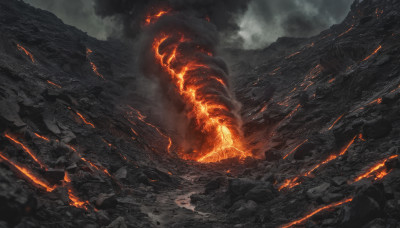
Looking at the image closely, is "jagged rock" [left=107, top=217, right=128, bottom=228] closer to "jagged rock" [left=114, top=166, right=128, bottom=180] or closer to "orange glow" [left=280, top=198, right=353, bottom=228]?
"orange glow" [left=280, top=198, right=353, bottom=228]

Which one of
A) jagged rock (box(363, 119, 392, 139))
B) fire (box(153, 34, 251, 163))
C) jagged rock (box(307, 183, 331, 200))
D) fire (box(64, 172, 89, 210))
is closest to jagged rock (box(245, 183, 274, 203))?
jagged rock (box(307, 183, 331, 200))

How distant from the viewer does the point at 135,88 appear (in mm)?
47625

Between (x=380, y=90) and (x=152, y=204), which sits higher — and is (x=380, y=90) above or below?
above

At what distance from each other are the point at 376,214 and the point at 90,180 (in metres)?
10.3

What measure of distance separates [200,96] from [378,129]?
26052mm

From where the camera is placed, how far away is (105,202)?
32.4ft

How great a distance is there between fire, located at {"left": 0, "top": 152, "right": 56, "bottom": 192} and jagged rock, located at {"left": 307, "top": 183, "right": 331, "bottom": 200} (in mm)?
9041

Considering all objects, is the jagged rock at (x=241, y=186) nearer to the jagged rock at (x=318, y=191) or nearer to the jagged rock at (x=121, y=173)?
the jagged rock at (x=318, y=191)

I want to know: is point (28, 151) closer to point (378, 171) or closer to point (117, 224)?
point (117, 224)

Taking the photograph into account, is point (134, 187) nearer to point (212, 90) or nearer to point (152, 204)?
point (152, 204)

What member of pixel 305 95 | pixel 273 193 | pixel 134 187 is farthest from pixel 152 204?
pixel 305 95

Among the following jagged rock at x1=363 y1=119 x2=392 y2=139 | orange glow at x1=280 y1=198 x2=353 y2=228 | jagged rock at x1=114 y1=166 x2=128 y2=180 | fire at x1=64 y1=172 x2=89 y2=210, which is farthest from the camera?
jagged rock at x1=114 y1=166 x2=128 y2=180

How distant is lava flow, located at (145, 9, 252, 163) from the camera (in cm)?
2773

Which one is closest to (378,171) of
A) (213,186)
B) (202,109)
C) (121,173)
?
(213,186)
